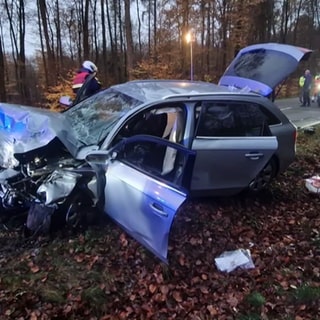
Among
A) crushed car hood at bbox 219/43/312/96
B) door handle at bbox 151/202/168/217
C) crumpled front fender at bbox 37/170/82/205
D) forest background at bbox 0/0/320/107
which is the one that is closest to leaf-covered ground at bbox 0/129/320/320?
crumpled front fender at bbox 37/170/82/205

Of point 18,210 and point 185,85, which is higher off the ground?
point 185,85

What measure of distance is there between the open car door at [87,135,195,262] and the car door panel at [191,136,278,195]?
714 mm

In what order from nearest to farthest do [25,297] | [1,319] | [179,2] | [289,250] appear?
[1,319], [25,297], [289,250], [179,2]

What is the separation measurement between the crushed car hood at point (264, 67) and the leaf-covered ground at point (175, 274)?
2173 mm

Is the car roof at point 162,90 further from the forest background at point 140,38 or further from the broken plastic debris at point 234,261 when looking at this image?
the forest background at point 140,38

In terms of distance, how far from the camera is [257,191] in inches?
218

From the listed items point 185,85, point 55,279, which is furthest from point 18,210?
point 185,85

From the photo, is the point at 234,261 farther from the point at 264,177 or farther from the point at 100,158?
the point at 264,177

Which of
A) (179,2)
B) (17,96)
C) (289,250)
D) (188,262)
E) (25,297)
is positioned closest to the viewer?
(25,297)

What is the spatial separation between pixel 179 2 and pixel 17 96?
55.3 feet

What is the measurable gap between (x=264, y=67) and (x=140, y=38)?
34.4 metres

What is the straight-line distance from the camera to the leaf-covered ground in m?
3.27

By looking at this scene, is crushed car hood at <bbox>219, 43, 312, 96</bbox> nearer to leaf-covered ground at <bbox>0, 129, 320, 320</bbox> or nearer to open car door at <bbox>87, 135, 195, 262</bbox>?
leaf-covered ground at <bbox>0, 129, 320, 320</bbox>

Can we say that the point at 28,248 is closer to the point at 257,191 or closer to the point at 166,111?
the point at 166,111
